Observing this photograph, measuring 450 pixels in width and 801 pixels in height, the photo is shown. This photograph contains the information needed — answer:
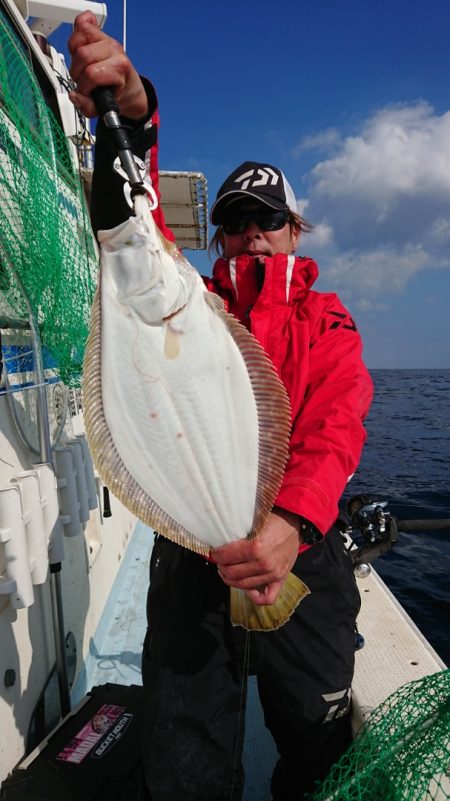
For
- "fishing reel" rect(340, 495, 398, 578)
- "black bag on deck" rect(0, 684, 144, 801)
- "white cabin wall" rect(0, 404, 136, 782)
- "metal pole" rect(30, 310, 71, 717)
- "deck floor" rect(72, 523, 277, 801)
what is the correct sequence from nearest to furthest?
1. "black bag on deck" rect(0, 684, 144, 801)
2. "white cabin wall" rect(0, 404, 136, 782)
3. "metal pole" rect(30, 310, 71, 717)
4. "deck floor" rect(72, 523, 277, 801)
5. "fishing reel" rect(340, 495, 398, 578)

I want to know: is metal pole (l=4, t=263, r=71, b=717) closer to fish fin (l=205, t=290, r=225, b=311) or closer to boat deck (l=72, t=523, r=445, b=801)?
boat deck (l=72, t=523, r=445, b=801)

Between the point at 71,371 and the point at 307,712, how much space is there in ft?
6.94

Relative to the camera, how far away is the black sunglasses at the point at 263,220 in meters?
2.20

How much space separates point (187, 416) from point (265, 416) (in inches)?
9.4

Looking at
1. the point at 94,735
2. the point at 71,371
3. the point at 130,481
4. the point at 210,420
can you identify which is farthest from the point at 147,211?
the point at 94,735

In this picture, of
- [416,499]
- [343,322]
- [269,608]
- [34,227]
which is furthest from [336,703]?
[416,499]

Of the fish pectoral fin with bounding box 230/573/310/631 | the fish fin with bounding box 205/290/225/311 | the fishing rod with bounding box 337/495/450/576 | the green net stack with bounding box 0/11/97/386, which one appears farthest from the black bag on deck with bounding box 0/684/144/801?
the fish fin with bounding box 205/290/225/311

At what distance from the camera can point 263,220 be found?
221 cm

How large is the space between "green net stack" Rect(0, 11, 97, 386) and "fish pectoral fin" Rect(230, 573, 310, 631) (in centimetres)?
163

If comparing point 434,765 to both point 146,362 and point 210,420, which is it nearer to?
point 210,420

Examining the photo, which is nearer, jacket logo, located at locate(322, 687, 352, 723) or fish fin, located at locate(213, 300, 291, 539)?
fish fin, located at locate(213, 300, 291, 539)

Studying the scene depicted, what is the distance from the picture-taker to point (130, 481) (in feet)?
4.82

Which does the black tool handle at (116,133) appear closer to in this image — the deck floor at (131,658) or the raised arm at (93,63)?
the raised arm at (93,63)

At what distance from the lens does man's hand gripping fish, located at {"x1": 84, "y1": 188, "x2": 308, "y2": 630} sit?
1356 mm
